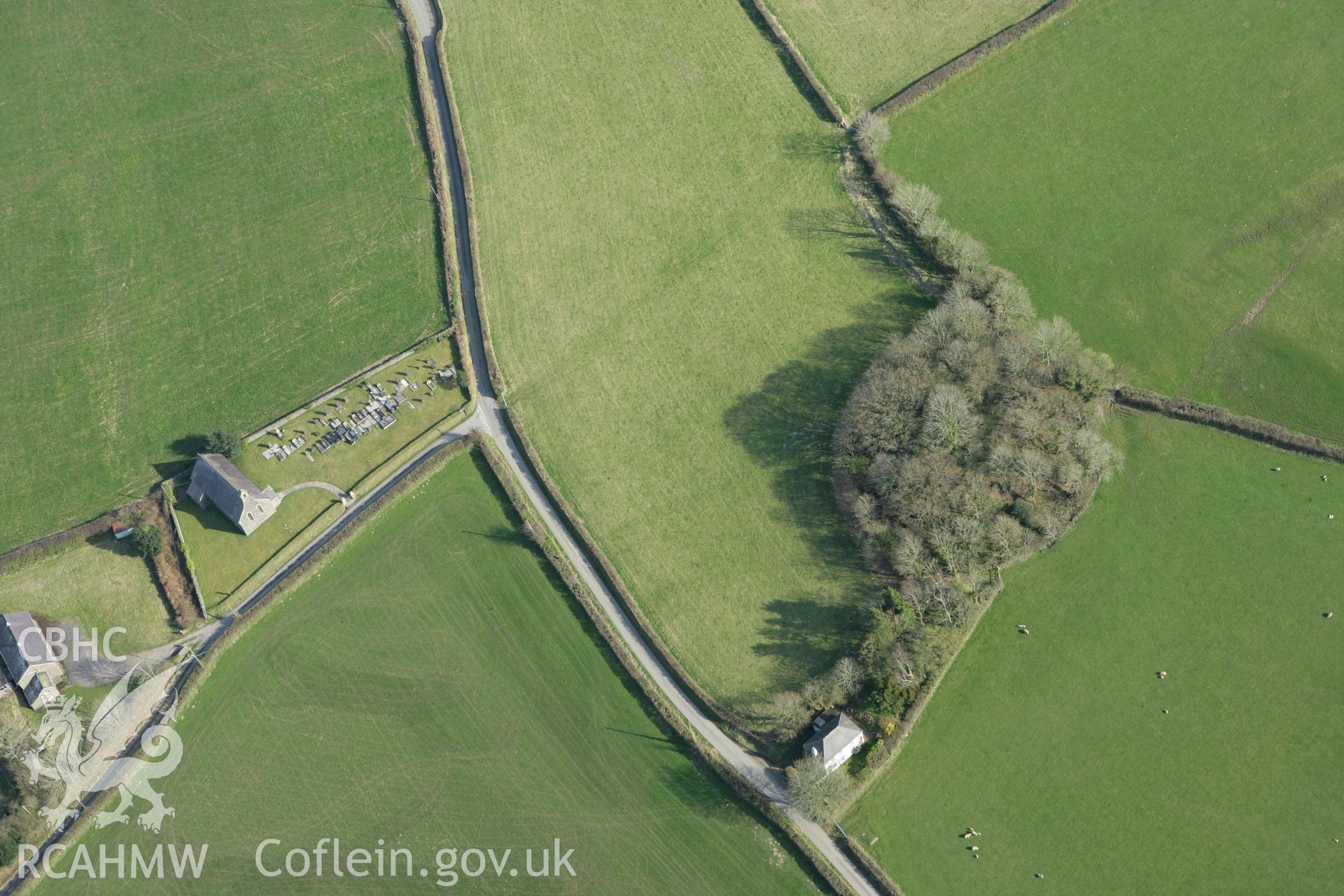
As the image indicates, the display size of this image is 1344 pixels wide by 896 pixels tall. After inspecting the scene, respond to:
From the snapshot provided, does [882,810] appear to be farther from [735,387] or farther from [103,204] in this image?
[103,204]

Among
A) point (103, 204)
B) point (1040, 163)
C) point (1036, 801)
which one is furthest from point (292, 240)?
point (1036, 801)

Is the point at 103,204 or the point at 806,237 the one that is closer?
the point at 806,237

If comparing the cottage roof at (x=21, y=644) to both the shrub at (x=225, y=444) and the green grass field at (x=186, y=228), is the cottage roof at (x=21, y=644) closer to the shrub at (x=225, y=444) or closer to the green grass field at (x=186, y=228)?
the green grass field at (x=186, y=228)

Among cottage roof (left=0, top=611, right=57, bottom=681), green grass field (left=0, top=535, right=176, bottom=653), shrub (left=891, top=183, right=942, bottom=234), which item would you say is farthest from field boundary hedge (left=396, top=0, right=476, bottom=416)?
shrub (left=891, top=183, right=942, bottom=234)

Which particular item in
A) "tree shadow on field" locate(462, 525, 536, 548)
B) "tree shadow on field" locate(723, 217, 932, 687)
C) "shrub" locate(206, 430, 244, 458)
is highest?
"shrub" locate(206, 430, 244, 458)

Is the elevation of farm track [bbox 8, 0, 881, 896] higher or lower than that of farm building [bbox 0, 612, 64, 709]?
lower

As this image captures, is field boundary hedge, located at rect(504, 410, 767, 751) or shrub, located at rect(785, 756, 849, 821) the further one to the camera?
field boundary hedge, located at rect(504, 410, 767, 751)

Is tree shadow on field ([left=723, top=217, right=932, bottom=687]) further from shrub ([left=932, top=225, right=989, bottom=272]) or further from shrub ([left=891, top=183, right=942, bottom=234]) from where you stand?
shrub ([left=932, top=225, right=989, bottom=272])
